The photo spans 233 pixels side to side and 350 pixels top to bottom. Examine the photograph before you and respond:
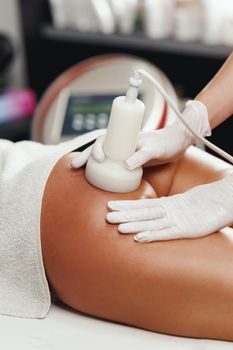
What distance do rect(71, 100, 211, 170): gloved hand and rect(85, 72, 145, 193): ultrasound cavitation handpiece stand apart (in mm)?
28

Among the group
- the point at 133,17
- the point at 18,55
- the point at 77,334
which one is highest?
the point at 77,334

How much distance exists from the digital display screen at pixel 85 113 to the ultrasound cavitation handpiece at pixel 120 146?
1.14 meters

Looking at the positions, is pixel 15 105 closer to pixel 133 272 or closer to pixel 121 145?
pixel 121 145

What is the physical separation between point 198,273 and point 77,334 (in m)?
0.23

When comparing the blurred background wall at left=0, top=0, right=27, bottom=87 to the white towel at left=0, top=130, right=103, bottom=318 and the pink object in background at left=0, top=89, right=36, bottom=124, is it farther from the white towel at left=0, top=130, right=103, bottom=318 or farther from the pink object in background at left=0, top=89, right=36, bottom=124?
the white towel at left=0, top=130, right=103, bottom=318

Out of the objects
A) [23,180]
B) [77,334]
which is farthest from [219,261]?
[23,180]

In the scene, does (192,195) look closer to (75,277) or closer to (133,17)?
(75,277)

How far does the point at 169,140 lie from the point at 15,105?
6.39 ft

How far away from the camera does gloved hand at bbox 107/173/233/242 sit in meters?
0.93

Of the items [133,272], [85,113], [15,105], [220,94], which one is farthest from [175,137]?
[15,105]

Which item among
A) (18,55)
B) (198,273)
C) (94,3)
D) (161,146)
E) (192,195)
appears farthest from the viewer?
(18,55)

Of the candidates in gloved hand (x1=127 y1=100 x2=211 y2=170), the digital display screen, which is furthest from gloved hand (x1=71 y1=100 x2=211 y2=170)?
the digital display screen

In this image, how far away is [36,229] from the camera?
971 mm

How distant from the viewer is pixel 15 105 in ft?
9.70
